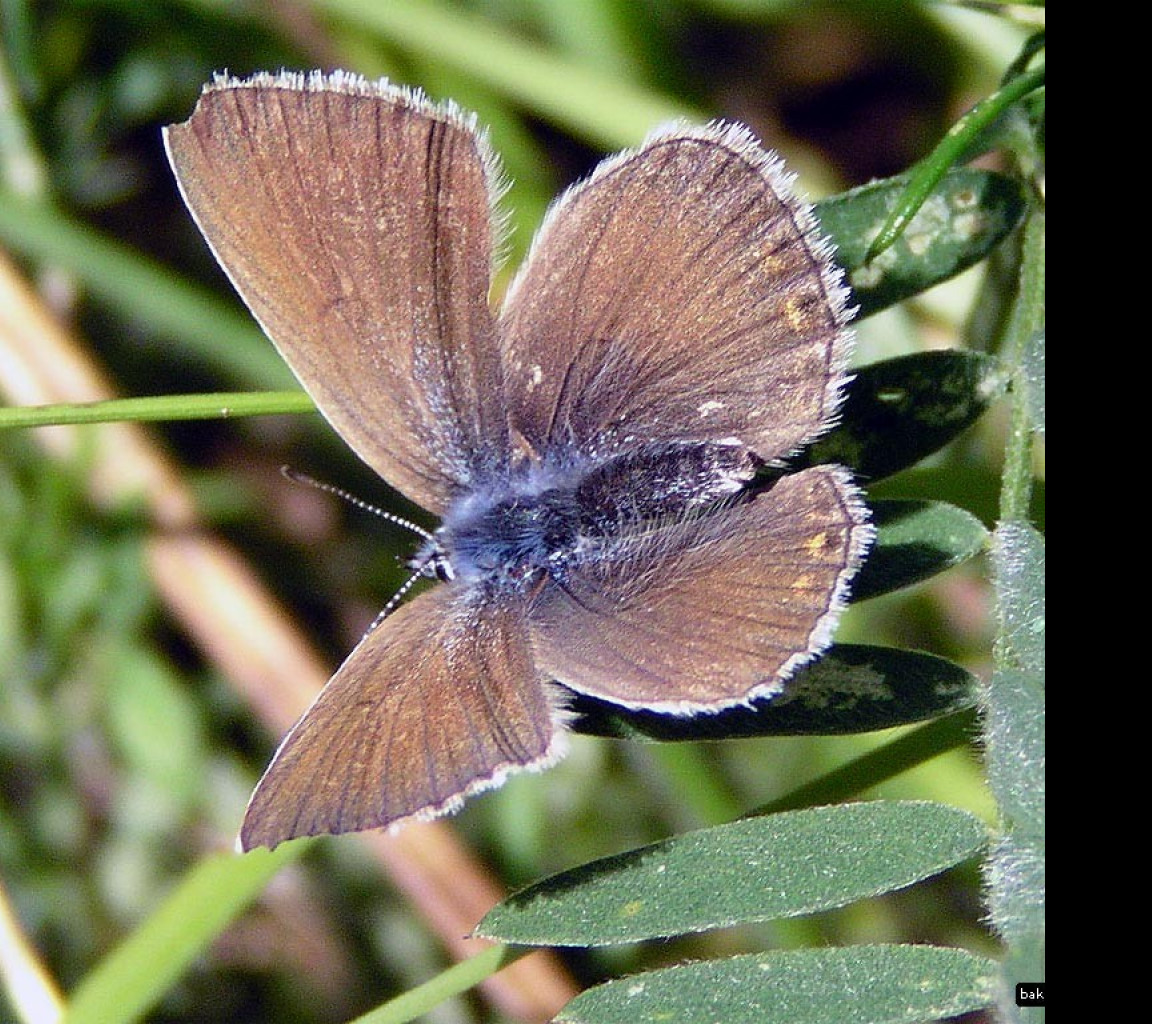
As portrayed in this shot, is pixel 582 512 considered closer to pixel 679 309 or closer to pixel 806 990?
pixel 679 309

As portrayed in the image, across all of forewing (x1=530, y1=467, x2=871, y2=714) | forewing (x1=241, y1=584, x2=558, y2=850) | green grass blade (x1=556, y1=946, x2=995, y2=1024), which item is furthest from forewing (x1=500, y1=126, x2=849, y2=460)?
green grass blade (x1=556, y1=946, x2=995, y2=1024)

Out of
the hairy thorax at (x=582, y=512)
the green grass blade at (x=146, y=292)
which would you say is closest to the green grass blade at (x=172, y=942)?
the hairy thorax at (x=582, y=512)

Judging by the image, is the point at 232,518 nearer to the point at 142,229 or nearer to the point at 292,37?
the point at 142,229

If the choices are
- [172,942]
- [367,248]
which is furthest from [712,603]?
[172,942]

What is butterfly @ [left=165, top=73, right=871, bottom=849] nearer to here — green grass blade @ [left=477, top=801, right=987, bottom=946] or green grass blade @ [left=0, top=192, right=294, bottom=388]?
green grass blade @ [left=477, top=801, right=987, bottom=946]

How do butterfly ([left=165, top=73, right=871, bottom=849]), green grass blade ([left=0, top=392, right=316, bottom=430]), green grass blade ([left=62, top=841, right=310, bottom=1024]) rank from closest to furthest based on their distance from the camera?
butterfly ([left=165, top=73, right=871, bottom=849]), green grass blade ([left=0, top=392, right=316, bottom=430]), green grass blade ([left=62, top=841, right=310, bottom=1024])
